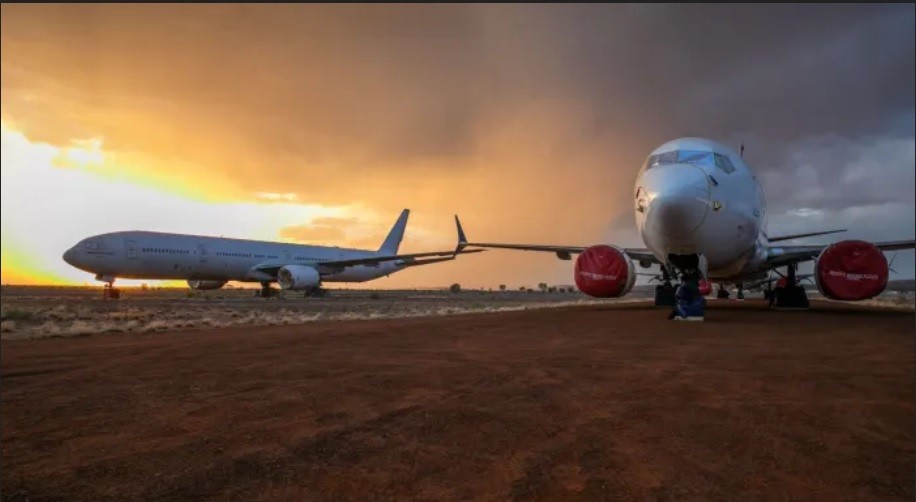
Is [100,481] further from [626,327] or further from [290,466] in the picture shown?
[626,327]

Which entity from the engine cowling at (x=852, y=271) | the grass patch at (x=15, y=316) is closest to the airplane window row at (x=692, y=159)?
the engine cowling at (x=852, y=271)

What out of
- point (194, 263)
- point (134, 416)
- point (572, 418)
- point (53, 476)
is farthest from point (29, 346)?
point (194, 263)

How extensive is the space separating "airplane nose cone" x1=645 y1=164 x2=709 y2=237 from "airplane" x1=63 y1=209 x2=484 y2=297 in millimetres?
13813

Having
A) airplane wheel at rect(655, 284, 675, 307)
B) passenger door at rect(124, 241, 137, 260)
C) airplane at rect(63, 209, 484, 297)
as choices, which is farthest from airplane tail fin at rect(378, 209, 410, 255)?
airplane wheel at rect(655, 284, 675, 307)

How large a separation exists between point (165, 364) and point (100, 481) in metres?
4.49

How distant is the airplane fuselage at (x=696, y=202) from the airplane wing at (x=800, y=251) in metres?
3.54

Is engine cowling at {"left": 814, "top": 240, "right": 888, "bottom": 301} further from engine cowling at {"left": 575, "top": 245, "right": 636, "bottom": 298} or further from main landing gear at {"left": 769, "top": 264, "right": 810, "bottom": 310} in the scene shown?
engine cowling at {"left": 575, "top": 245, "right": 636, "bottom": 298}

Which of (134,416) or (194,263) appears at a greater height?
(194,263)

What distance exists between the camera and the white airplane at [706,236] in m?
11.0

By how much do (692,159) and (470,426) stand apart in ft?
32.5

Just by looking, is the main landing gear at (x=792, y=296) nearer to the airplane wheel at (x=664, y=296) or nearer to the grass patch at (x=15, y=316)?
the airplane wheel at (x=664, y=296)

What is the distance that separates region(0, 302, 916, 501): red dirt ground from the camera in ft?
8.82

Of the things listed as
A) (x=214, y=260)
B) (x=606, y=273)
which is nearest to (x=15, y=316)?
(x=214, y=260)

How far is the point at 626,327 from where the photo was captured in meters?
10.6
